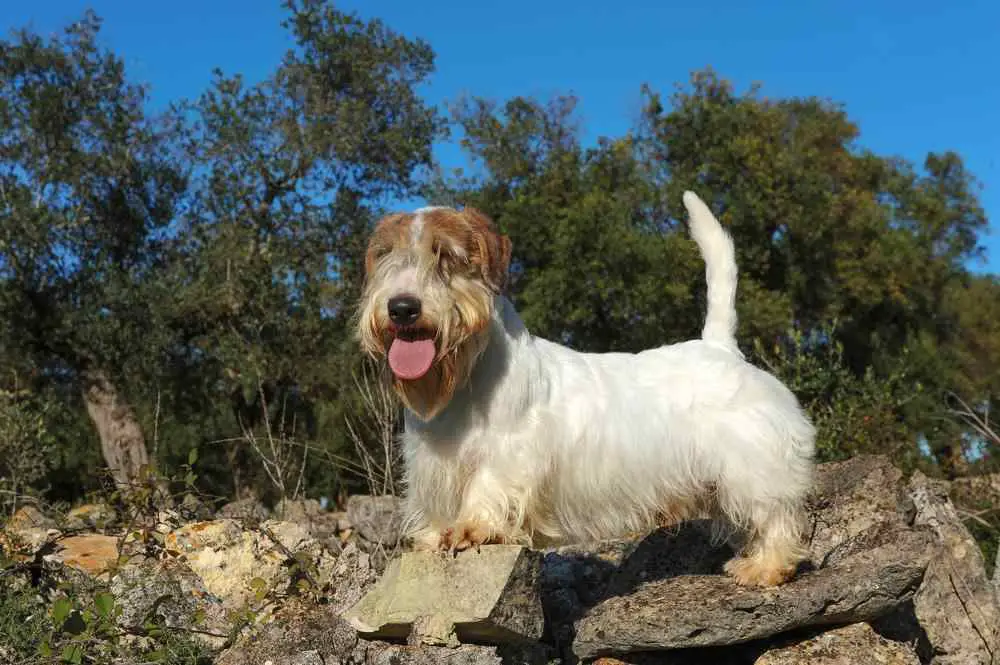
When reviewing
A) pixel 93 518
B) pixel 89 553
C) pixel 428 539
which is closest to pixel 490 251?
pixel 428 539

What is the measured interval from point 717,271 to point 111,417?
11994mm

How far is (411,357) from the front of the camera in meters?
4.29

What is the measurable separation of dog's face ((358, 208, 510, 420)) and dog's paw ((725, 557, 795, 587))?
2.05 metres

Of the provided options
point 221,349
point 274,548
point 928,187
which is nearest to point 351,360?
point 221,349

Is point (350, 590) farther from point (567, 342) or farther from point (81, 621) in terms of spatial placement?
point (567, 342)

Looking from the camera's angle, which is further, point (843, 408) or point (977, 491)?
point (843, 408)

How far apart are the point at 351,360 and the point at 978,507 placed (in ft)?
30.0

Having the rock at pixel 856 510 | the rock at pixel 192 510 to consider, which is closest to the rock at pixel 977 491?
the rock at pixel 856 510

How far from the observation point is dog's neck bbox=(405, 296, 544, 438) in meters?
4.66

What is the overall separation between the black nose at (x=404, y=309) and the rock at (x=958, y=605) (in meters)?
3.84

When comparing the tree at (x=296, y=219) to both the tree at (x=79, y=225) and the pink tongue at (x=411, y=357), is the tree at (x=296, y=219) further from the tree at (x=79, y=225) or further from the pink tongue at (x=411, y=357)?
the pink tongue at (x=411, y=357)

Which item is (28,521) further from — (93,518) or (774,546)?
(774,546)

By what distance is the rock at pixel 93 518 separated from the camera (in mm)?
6887

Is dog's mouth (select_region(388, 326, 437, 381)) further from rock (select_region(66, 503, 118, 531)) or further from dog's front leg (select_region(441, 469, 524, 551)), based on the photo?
rock (select_region(66, 503, 118, 531))
